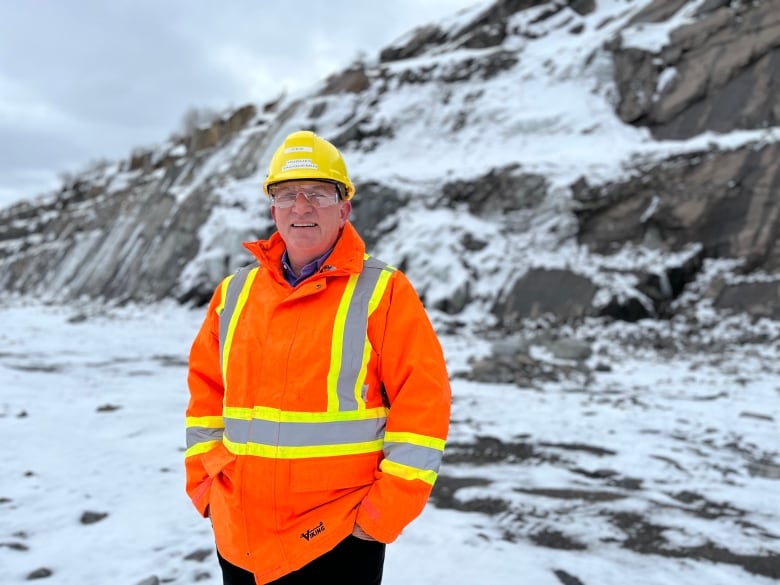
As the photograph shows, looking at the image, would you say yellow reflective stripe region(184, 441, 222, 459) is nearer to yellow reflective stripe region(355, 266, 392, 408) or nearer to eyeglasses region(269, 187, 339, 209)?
yellow reflective stripe region(355, 266, 392, 408)

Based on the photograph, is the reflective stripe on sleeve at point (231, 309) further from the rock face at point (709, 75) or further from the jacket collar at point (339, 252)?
the rock face at point (709, 75)

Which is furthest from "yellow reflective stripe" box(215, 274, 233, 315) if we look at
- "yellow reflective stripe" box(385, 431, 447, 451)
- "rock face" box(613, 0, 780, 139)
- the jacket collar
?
"rock face" box(613, 0, 780, 139)

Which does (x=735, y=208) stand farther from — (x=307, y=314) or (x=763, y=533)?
(x=307, y=314)

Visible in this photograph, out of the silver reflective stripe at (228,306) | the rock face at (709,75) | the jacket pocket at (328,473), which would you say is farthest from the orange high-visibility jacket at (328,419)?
the rock face at (709,75)

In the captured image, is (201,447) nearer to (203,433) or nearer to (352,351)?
(203,433)

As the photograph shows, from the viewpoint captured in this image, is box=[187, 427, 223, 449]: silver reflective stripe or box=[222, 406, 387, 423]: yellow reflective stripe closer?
box=[222, 406, 387, 423]: yellow reflective stripe

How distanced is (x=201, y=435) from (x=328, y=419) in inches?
24.7

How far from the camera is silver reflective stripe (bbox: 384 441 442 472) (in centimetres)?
171

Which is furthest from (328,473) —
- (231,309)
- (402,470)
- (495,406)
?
(495,406)

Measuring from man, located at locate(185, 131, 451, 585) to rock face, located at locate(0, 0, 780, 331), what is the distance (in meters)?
12.5

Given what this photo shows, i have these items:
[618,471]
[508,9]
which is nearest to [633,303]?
[618,471]

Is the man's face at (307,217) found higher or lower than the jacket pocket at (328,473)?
higher

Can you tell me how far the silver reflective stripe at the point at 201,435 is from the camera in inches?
81.2

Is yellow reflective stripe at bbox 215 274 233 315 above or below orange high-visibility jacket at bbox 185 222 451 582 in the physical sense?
above
